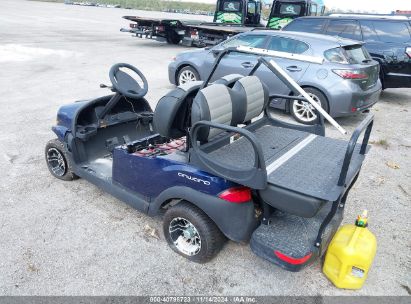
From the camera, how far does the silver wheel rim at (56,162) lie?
14.3 feet

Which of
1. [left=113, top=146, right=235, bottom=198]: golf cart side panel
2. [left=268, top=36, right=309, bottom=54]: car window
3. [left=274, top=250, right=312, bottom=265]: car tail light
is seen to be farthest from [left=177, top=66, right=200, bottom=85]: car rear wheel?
[left=274, top=250, right=312, bottom=265]: car tail light

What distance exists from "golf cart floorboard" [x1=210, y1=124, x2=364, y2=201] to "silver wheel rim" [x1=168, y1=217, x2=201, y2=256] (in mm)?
690

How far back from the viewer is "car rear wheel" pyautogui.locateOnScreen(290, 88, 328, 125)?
21.4 ft

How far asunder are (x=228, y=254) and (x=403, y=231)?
1.98 metres

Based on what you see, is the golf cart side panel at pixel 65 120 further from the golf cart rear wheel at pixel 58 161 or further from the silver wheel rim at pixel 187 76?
the silver wheel rim at pixel 187 76

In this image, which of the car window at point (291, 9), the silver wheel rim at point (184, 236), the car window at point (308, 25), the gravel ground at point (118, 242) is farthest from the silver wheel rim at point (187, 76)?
the car window at point (291, 9)

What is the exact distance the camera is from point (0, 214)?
149 inches

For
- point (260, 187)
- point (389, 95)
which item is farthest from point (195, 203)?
point (389, 95)

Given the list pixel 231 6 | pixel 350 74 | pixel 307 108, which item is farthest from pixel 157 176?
pixel 231 6

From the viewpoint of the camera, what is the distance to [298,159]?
3215 millimetres

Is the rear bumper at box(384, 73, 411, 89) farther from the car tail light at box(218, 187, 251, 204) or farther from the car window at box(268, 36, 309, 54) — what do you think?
the car tail light at box(218, 187, 251, 204)

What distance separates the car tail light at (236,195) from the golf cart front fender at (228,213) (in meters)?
0.03

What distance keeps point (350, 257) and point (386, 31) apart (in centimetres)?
757

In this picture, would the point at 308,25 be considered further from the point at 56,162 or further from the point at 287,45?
the point at 56,162
